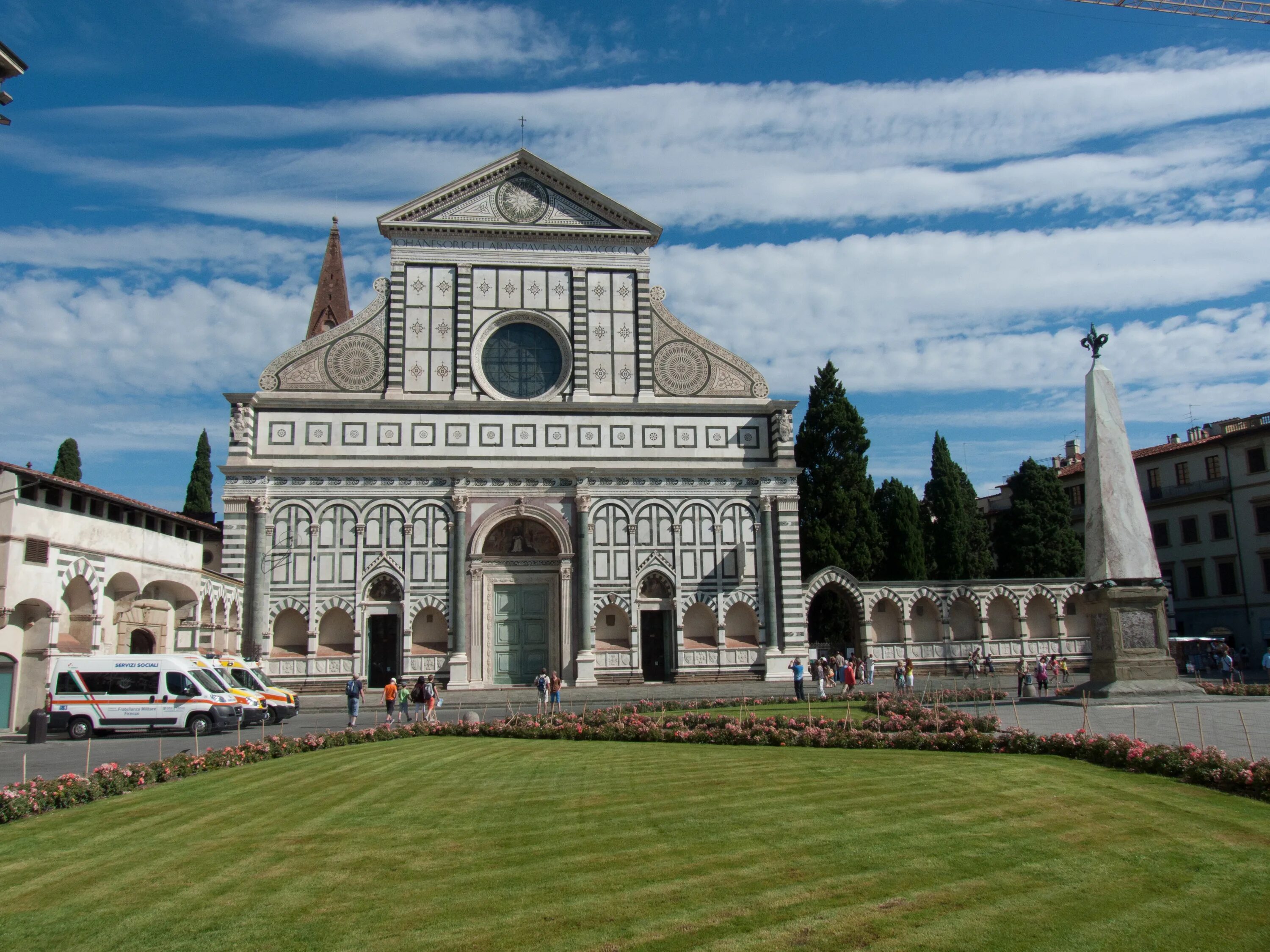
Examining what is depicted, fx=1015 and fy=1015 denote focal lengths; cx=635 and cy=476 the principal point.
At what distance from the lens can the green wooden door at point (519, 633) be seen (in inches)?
1542

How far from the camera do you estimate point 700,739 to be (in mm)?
20016

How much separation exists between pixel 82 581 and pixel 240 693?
5.34 metres

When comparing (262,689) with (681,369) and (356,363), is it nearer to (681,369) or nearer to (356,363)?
(356,363)

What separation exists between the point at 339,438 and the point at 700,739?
2393cm

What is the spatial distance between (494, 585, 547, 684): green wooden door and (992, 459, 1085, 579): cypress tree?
85.3 feet

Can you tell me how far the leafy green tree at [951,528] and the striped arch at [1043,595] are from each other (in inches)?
317

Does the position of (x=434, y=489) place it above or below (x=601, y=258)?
below

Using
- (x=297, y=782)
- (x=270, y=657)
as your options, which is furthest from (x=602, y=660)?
(x=297, y=782)

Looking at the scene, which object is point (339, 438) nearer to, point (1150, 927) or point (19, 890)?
point (19, 890)

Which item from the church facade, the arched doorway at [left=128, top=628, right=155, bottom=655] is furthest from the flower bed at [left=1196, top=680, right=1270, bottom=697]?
the arched doorway at [left=128, top=628, right=155, bottom=655]

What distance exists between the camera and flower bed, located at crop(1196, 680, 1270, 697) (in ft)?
84.4

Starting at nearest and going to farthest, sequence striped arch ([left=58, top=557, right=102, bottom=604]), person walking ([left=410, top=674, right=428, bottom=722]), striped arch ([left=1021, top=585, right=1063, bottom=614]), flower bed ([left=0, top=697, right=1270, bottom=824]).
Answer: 1. flower bed ([left=0, top=697, right=1270, bottom=824])
2. striped arch ([left=58, top=557, right=102, bottom=604])
3. person walking ([left=410, top=674, right=428, bottom=722])
4. striped arch ([left=1021, top=585, right=1063, bottom=614])

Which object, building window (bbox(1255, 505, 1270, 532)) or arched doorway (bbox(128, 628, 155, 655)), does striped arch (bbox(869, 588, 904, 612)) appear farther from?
arched doorway (bbox(128, 628, 155, 655))

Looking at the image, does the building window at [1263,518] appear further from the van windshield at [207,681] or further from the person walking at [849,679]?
the van windshield at [207,681]
